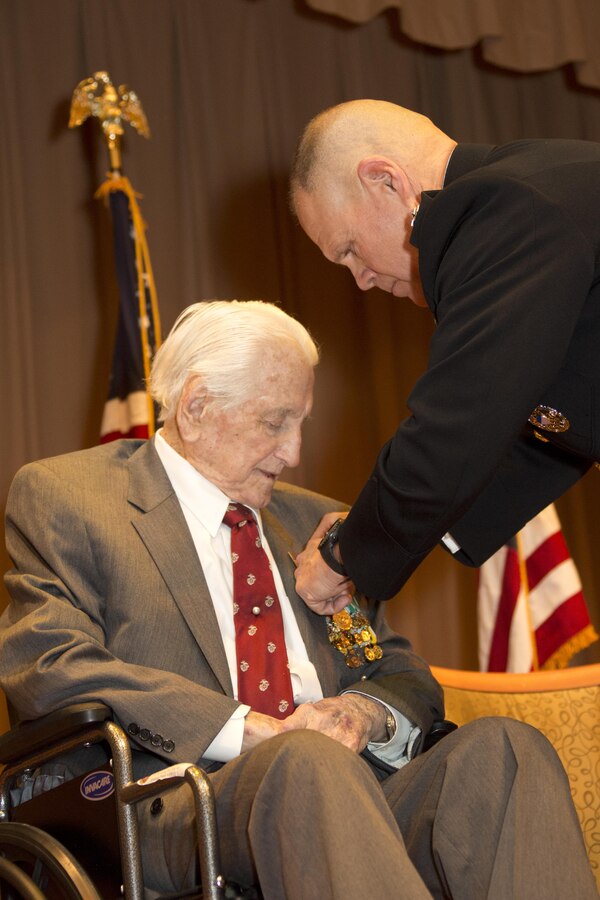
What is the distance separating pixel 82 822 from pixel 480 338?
1088 millimetres

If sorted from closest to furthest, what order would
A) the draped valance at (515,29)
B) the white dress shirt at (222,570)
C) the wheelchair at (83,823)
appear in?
the wheelchair at (83,823) → the white dress shirt at (222,570) → the draped valance at (515,29)

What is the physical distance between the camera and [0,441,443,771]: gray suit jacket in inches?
76.1

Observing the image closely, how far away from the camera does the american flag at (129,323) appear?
11.5 ft

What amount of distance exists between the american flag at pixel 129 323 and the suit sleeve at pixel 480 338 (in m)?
1.73

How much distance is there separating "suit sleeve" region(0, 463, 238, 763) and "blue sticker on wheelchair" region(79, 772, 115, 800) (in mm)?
86

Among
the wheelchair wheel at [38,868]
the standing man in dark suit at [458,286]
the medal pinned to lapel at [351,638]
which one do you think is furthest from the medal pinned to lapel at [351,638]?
the wheelchair wheel at [38,868]

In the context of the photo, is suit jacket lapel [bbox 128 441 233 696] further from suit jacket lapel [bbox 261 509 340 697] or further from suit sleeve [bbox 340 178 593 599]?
suit sleeve [bbox 340 178 593 599]

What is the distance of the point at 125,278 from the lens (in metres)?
3.58

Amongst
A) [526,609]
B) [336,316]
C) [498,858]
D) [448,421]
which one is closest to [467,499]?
[448,421]

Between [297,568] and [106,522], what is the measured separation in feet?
1.51

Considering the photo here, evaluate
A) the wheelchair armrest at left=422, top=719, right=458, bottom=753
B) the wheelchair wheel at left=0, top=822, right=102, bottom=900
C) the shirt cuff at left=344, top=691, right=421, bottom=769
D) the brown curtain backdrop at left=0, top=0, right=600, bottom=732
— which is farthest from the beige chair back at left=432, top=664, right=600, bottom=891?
the brown curtain backdrop at left=0, top=0, right=600, bottom=732

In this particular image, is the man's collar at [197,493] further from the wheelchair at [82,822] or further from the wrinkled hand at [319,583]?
the wheelchair at [82,822]

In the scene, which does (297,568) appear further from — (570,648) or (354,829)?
(570,648)

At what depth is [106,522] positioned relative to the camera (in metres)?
2.22
